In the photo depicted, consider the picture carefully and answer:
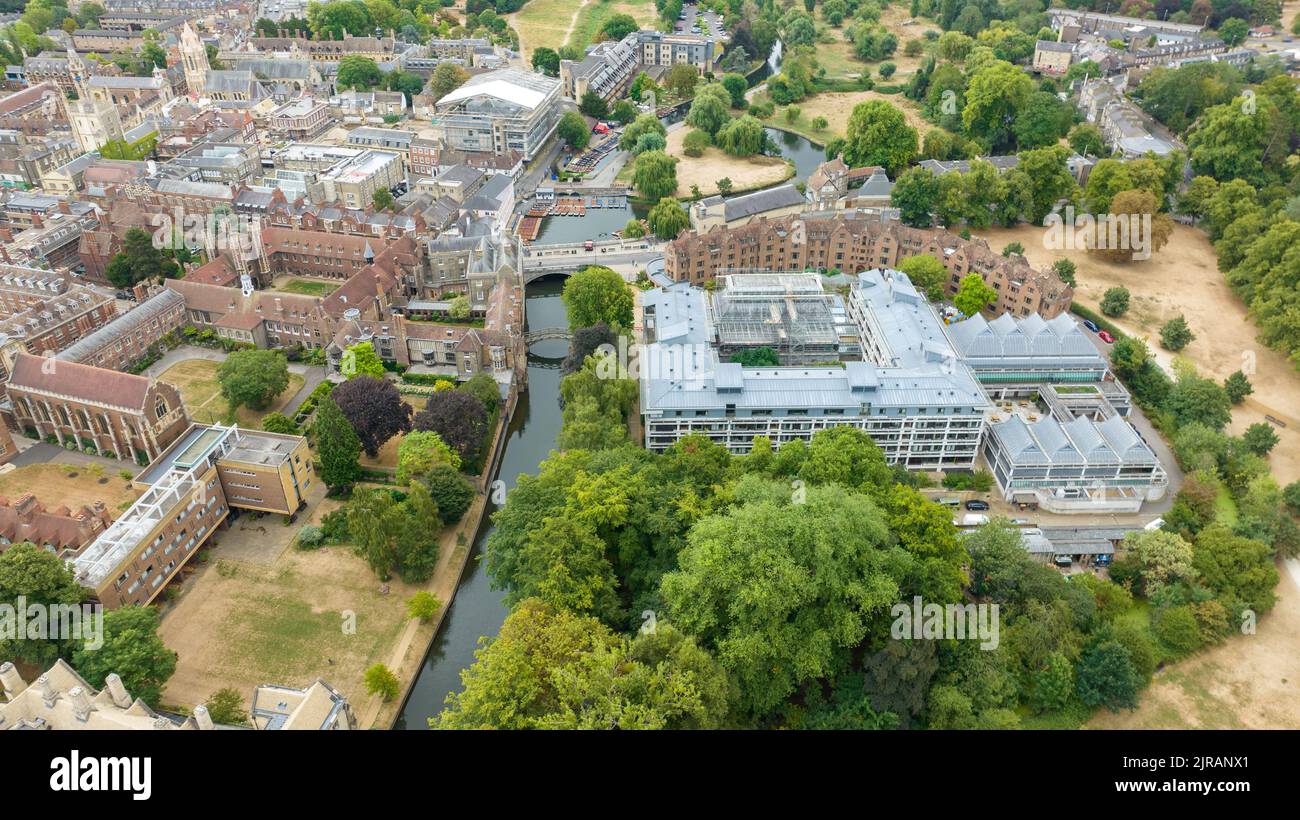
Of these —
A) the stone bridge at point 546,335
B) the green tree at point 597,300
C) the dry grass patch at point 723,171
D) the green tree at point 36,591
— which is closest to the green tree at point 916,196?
the dry grass patch at point 723,171

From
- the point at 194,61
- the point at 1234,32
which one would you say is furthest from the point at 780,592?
the point at 1234,32

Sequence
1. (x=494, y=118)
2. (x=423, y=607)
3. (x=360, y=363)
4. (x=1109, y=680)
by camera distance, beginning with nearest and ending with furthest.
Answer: (x=1109, y=680)
(x=423, y=607)
(x=360, y=363)
(x=494, y=118)

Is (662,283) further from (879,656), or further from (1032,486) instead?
(879,656)

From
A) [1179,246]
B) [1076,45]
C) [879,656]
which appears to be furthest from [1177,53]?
[879,656]

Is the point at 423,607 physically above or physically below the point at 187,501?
below

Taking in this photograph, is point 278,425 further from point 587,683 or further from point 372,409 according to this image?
point 587,683
